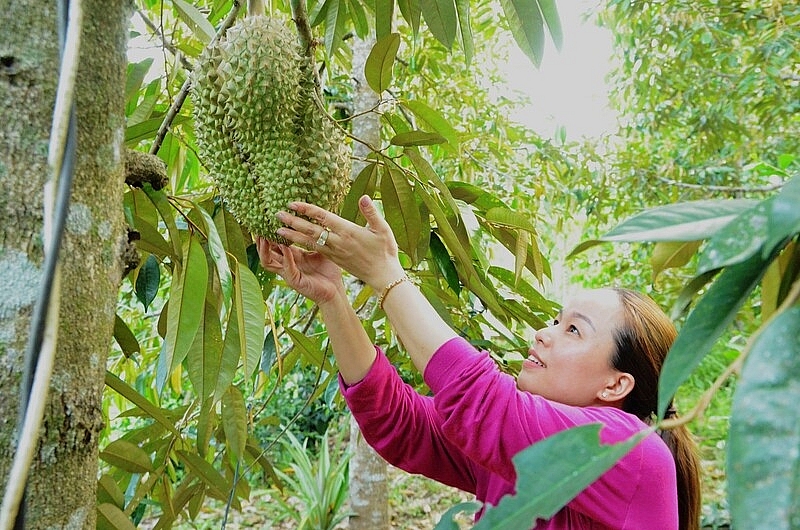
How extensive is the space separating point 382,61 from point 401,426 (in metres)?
0.49

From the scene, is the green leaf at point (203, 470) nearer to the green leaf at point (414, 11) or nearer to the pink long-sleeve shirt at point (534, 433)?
the pink long-sleeve shirt at point (534, 433)

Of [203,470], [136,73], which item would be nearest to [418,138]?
[136,73]

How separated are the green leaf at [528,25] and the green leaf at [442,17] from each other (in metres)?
0.07

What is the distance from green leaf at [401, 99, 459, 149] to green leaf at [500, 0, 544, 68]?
16 centimetres

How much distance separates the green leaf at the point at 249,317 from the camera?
690 millimetres

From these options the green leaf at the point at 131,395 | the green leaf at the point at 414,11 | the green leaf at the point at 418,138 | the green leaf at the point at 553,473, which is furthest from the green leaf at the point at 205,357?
the green leaf at the point at 553,473

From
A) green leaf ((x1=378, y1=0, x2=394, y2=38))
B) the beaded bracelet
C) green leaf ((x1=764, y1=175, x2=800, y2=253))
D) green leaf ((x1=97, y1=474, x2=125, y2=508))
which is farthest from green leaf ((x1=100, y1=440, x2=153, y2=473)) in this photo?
green leaf ((x1=764, y1=175, x2=800, y2=253))

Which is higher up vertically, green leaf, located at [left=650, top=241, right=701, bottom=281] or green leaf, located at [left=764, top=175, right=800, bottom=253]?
green leaf, located at [left=764, top=175, right=800, bottom=253]

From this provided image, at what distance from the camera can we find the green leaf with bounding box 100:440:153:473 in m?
0.85

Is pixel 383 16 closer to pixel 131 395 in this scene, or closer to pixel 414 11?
pixel 414 11

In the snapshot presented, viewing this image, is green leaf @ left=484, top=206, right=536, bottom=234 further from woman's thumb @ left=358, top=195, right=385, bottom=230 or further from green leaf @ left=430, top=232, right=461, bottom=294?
woman's thumb @ left=358, top=195, right=385, bottom=230

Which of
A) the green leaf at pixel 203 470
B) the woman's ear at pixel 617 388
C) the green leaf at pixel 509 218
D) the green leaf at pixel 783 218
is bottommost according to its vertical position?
the green leaf at pixel 203 470

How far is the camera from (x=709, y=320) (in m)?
0.27

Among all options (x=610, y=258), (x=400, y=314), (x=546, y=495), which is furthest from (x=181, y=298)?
(x=610, y=258)
